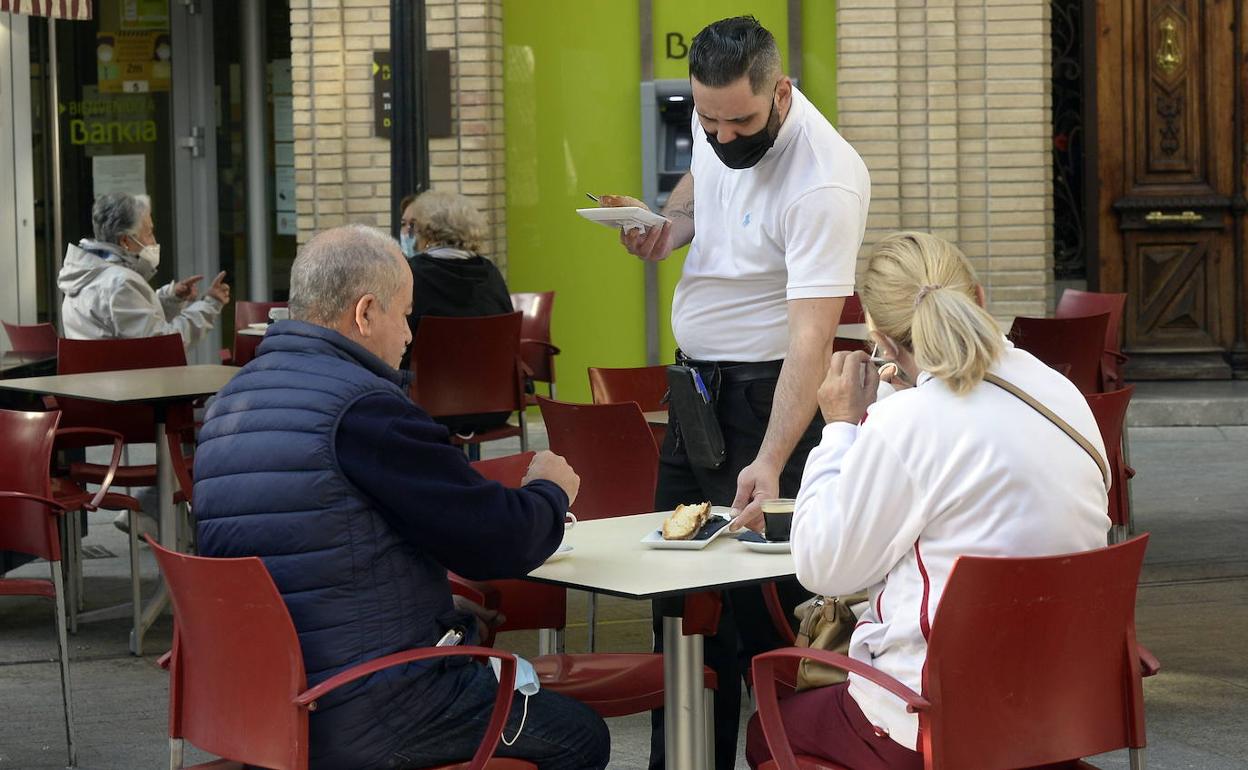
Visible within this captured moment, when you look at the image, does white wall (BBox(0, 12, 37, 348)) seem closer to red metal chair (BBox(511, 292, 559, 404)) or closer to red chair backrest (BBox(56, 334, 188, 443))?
red metal chair (BBox(511, 292, 559, 404))

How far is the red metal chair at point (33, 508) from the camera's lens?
476cm

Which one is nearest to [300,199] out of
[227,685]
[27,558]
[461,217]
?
[461,217]

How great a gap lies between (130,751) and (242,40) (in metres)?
8.21

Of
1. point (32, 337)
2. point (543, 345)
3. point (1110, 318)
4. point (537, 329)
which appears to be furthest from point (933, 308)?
point (32, 337)

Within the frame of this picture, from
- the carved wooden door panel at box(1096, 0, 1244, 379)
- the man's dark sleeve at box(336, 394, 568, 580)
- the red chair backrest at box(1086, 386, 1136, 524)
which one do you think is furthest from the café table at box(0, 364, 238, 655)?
the carved wooden door panel at box(1096, 0, 1244, 379)

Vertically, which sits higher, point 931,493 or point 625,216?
point 625,216

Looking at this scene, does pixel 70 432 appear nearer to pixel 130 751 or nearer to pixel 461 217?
pixel 130 751

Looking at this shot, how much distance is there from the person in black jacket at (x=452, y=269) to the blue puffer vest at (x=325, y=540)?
165 inches

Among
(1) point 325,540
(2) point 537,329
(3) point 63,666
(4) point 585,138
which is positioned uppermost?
(4) point 585,138

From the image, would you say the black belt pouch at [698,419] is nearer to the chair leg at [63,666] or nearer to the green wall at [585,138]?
the chair leg at [63,666]

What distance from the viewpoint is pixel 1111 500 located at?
591cm

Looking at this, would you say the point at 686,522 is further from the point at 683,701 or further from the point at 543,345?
the point at 543,345

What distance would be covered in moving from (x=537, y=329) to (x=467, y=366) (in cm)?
162

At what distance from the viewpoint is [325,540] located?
2.91m
